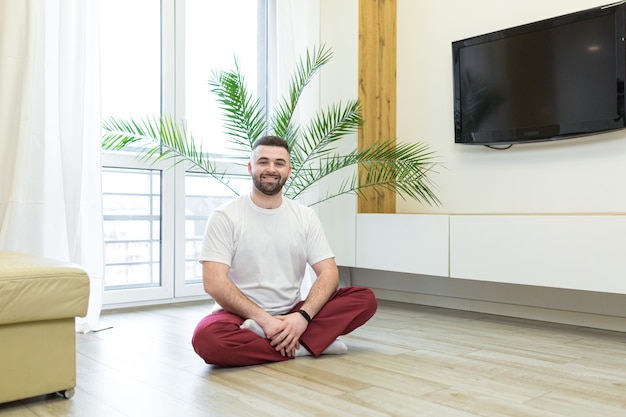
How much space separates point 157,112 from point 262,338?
83.8 inches

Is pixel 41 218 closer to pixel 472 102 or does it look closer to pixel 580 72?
pixel 472 102

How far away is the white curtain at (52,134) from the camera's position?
118 inches

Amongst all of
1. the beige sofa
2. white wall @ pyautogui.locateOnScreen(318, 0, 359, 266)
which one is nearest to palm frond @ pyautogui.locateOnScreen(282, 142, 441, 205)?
white wall @ pyautogui.locateOnScreen(318, 0, 359, 266)

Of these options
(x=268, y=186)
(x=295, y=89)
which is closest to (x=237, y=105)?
(x=295, y=89)

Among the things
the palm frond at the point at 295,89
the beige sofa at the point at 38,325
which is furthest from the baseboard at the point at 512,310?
the beige sofa at the point at 38,325

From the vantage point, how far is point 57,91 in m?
3.18

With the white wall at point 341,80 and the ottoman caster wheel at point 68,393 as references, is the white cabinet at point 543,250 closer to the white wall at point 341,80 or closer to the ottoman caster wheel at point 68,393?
the white wall at point 341,80

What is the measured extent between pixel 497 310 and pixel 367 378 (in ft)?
5.93

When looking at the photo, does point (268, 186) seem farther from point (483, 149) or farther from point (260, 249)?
point (483, 149)

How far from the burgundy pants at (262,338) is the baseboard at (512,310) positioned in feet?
4.58

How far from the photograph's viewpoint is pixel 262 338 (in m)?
2.34

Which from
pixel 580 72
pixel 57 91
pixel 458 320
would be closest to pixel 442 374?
pixel 458 320

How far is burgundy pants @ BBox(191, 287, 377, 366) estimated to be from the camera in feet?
7.43

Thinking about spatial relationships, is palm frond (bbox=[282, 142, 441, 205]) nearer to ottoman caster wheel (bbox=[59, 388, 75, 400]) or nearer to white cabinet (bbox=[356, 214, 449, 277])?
white cabinet (bbox=[356, 214, 449, 277])
